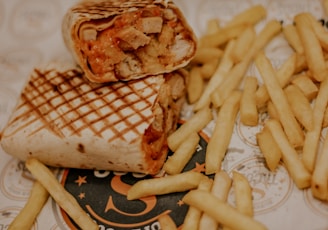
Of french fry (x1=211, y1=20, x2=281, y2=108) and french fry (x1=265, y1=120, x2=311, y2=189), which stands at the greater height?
french fry (x1=211, y1=20, x2=281, y2=108)

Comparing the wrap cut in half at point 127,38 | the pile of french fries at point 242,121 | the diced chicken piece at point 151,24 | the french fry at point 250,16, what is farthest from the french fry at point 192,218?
the french fry at point 250,16

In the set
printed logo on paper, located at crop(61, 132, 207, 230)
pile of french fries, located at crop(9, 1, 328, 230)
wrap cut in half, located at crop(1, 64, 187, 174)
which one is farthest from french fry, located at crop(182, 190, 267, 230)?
wrap cut in half, located at crop(1, 64, 187, 174)

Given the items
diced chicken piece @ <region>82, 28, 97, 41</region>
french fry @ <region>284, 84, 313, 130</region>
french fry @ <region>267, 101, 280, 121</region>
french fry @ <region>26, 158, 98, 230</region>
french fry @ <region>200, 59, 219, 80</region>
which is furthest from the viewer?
french fry @ <region>200, 59, 219, 80</region>

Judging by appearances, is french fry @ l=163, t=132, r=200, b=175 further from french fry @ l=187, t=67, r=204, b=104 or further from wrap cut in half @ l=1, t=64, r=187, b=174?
french fry @ l=187, t=67, r=204, b=104

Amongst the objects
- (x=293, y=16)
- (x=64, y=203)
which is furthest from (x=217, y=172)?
(x=293, y=16)

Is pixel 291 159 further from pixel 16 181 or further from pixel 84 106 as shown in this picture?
pixel 16 181

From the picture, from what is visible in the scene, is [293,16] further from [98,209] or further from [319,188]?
[98,209]

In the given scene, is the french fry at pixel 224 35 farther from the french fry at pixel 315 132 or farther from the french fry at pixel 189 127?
the french fry at pixel 315 132
